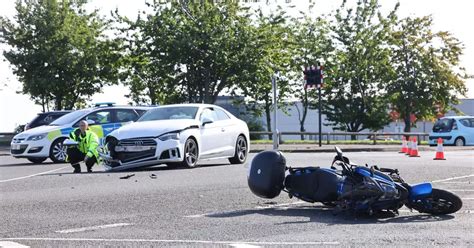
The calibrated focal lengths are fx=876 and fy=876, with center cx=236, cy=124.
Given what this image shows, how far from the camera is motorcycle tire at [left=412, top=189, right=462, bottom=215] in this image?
33.2 ft

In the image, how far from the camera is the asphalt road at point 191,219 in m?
8.25

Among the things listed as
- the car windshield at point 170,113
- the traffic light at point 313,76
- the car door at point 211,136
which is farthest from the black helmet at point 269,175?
the traffic light at point 313,76

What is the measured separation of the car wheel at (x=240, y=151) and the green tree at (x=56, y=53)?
2946cm

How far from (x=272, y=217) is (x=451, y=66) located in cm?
5169

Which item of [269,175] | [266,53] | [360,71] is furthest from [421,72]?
[269,175]

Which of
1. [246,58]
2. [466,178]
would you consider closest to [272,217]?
[466,178]

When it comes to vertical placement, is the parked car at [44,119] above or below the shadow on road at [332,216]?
above

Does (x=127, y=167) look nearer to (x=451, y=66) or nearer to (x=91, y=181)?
(x=91, y=181)

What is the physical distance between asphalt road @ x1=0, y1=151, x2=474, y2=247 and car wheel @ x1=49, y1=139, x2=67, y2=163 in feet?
24.0

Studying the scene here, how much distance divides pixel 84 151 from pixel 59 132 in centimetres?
430

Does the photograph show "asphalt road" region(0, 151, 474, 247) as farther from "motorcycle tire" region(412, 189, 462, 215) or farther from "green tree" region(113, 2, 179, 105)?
"green tree" region(113, 2, 179, 105)

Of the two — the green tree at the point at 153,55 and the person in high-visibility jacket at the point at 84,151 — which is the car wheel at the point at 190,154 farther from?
the green tree at the point at 153,55

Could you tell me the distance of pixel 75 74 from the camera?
5059cm

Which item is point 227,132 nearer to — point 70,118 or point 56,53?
point 70,118
